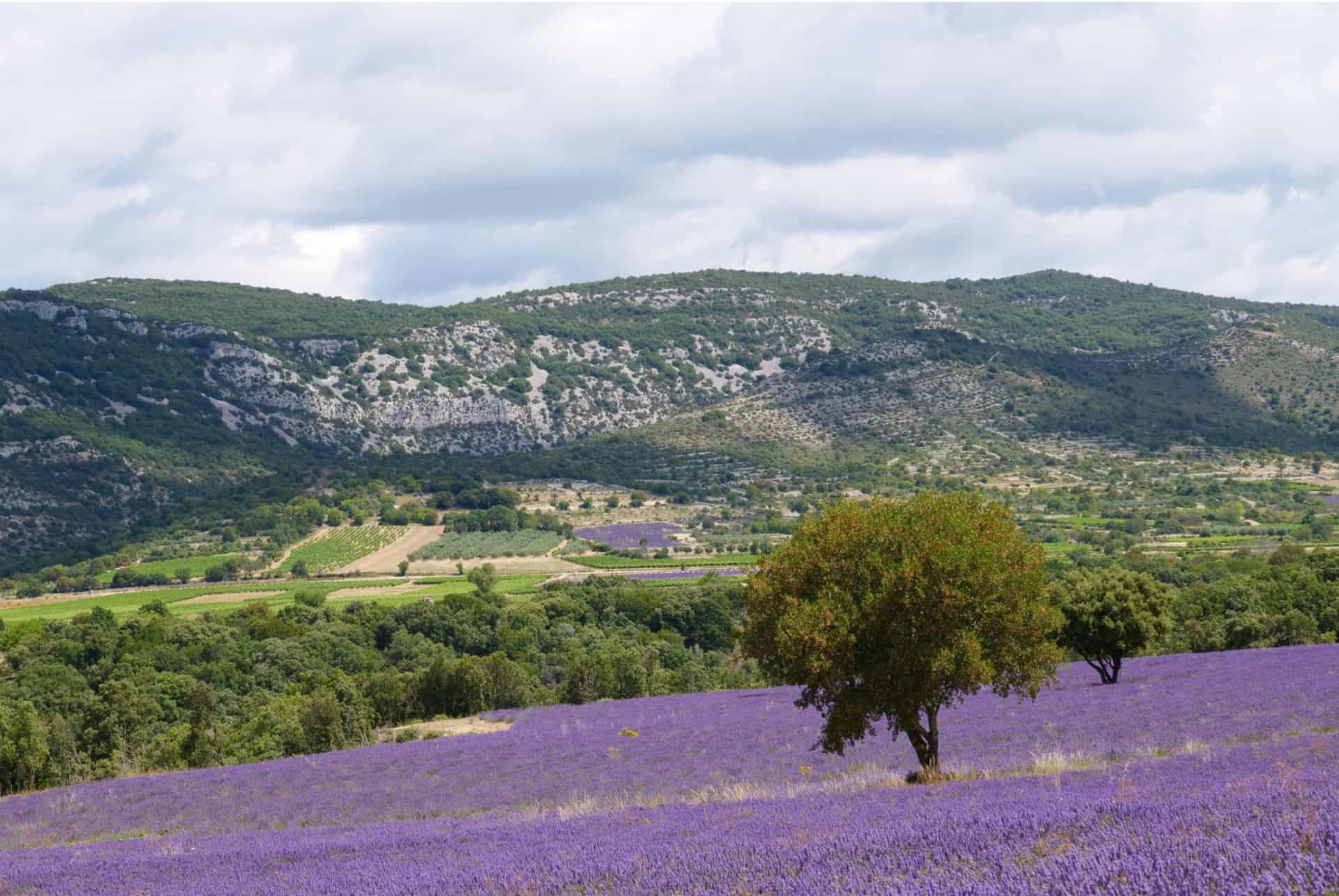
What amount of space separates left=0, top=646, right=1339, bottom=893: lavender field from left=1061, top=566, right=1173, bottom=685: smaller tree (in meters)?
1.72

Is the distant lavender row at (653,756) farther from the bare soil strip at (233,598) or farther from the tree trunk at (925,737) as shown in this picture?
the bare soil strip at (233,598)

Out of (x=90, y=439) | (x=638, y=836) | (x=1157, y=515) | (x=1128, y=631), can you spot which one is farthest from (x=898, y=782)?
(x=90, y=439)

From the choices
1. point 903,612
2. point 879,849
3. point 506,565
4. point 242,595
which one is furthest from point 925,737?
point 506,565

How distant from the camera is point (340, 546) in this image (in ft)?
458

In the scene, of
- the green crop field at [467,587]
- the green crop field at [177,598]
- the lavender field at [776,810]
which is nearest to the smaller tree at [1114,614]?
the lavender field at [776,810]

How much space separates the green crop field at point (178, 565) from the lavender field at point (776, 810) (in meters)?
96.9

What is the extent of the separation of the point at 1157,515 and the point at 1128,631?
365 ft

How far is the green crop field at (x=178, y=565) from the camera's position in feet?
407

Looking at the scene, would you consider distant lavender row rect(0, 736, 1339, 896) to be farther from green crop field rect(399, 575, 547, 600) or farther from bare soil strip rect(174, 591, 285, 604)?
bare soil strip rect(174, 591, 285, 604)

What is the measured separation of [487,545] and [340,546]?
19.6 m

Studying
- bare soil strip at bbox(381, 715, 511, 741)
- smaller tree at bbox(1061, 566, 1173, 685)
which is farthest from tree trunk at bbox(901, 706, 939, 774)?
bare soil strip at bbox(381, 715, 511, 741)

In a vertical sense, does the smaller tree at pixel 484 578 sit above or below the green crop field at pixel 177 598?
above

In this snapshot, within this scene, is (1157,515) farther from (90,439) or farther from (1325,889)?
(90,439)

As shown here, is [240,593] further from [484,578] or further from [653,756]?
[653,756]
